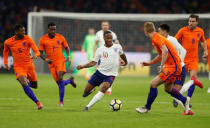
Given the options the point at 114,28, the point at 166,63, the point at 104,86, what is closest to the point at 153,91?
the point at 166,63

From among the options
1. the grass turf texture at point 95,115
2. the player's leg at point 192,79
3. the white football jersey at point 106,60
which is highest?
the white football jersey at point 106,60

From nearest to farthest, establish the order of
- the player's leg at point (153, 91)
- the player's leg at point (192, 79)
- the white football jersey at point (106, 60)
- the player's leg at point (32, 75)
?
the player's leg at point (153, 91), the white football jersey at point (106, 60), the player's leg at point (32, 75), the player's leg at point (192, 79)

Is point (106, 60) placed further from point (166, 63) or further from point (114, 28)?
point (114, 28)

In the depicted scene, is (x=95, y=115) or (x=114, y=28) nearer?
(x=95, y=115)


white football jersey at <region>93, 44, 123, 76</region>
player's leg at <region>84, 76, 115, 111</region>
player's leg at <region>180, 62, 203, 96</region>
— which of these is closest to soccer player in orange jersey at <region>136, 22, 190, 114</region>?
player's leg at <region>84, 76, 115, 111</region>

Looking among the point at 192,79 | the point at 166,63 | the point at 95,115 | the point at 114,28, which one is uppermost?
the point at 166,63

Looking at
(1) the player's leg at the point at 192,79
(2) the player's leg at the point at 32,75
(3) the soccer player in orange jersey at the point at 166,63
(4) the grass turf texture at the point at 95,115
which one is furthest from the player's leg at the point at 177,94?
(2) the player's leg at the point at 32,75

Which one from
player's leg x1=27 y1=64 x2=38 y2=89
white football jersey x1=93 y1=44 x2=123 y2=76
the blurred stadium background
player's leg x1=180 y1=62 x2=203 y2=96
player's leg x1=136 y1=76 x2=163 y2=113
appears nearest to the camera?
player's leg x1=136 y1=76 x2=163 y2=113

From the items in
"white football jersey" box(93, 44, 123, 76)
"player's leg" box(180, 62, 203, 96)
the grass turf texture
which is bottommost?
the grass turf texture

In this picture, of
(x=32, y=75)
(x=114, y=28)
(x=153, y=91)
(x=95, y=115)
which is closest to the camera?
(x=95, y=115)

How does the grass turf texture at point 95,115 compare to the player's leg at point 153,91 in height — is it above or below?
below

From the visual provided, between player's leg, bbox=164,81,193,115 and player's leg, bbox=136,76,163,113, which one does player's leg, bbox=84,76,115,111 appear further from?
player's leg, bbox=164,81,193,115

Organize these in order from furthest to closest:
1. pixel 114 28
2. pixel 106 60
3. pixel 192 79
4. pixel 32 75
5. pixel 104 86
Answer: pixel 114 28 → pixel 192 79 → pixel 32 75 → pixel 106 60 → pixel 104 86

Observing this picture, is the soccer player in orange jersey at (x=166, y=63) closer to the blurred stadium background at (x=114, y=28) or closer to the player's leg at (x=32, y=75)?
the player's leg at (x=32, y=75)
